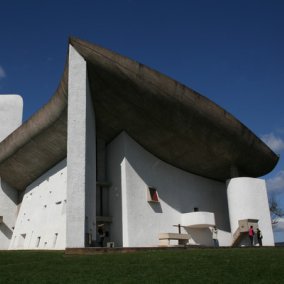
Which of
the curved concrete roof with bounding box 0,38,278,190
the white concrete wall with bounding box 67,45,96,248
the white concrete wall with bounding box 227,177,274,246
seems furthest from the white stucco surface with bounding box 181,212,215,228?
the white concrete wall with bounding box 67,45,96,248

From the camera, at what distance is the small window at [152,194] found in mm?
19589

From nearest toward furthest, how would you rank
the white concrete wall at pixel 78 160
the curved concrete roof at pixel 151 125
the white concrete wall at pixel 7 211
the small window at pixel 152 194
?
the white concrete wall at pixel 78 160 < the curved concrete roof at pixel 151 125 < the small window at pixel 152 194 < the white concrete wall at pixel 7 211

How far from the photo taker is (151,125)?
62.1 ft

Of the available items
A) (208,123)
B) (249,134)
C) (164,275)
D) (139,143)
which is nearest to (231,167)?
(249,134)

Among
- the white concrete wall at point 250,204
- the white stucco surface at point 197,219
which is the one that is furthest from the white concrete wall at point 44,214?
the white concrete wall at point 250,204

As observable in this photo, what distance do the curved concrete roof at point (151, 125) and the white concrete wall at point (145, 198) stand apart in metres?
0.66

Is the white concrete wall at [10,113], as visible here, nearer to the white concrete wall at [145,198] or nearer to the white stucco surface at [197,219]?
the white concrete wall at [145,198]

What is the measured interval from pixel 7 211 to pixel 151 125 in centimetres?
1656

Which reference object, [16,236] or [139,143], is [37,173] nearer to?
[16,236]

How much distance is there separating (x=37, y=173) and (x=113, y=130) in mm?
9272

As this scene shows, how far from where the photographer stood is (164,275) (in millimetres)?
6621

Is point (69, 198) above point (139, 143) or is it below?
below

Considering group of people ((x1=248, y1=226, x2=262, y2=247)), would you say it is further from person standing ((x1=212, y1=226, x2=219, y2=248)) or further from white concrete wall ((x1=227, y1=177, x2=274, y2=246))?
person standing ((x1=212, y1=226, x2=219, y2=248))

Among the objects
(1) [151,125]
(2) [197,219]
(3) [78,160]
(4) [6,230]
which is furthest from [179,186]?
(4) [6,230]
